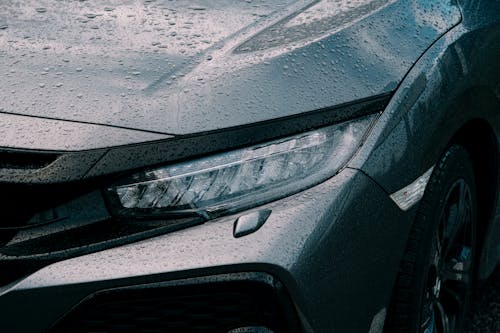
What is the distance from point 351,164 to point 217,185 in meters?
0.31

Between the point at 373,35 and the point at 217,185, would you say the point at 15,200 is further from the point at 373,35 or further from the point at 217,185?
the point at 373,35

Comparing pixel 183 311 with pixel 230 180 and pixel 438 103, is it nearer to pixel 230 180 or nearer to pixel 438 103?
pixel 230 180

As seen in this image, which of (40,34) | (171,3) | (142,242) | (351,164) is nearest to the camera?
(142,242)

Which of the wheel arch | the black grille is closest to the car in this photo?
the black grille

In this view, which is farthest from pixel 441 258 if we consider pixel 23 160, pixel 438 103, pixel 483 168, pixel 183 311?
pixel 23 160

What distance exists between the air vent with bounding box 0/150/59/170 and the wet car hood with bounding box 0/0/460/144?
4.0 inches

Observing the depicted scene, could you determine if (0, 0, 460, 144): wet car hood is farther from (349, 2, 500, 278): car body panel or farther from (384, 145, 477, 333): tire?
(384, 145, 477, 333): tire

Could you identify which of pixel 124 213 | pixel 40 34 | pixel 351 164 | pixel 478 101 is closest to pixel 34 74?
pixel 40 34

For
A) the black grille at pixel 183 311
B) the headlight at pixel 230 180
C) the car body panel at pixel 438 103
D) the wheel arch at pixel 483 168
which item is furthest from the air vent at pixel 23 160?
the wheel arch at pixel 483 168

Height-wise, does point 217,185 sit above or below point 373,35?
below

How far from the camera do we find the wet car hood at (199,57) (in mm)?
1931

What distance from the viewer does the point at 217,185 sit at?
74.7 inches

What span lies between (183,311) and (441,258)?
3.18ft

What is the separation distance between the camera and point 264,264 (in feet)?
5.81
